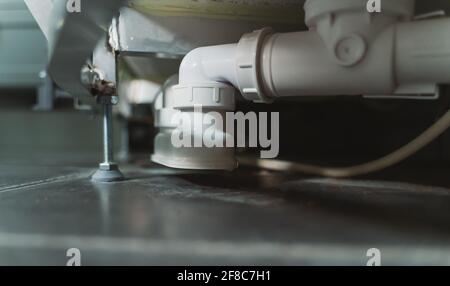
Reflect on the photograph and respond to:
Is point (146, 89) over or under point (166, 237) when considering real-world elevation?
over

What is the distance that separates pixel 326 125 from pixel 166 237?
107cm

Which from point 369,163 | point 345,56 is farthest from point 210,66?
point 369,163

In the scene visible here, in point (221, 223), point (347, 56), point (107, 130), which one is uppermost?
point (347, 56)

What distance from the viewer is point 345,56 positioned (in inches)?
20.0

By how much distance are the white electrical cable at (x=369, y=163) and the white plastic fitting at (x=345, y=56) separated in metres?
0.23

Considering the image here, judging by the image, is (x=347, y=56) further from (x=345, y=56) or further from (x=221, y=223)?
(x=221, y=223)

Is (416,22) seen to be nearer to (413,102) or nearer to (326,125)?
(413,102)

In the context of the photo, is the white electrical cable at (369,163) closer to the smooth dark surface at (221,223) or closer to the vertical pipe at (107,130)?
the smooth dark surface at (221,223)

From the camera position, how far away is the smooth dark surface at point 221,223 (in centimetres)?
37

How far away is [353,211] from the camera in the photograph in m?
0.50

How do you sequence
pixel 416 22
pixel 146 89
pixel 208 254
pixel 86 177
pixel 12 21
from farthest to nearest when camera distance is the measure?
pixel 12 21 < pixel 146 89 < pixel 86 177 < pixel 416 22 < pixel 208 254

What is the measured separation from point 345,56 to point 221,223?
0.28 m

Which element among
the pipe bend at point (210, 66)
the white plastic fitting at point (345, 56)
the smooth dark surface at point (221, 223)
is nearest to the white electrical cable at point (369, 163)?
the smooth dark surface at point (221, 223)
